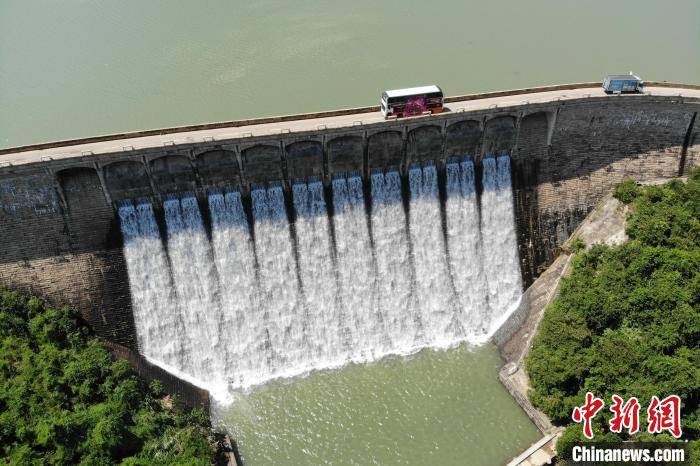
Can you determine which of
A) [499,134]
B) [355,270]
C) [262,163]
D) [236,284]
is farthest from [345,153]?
[236,284]

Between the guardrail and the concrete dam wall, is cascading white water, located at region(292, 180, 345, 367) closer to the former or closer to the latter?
the concrete dam wall

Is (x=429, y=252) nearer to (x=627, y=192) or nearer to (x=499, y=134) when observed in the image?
(x=499, y=134)

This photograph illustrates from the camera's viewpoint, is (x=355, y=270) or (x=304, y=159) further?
(x=355, y=270)

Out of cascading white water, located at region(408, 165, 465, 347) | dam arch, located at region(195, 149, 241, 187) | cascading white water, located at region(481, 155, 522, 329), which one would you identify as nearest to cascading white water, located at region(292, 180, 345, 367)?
dam arch, located at region(195, 149, 241, 187)

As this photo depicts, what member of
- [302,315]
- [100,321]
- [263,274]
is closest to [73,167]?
[100,321]

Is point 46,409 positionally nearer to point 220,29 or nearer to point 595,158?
point 595,158

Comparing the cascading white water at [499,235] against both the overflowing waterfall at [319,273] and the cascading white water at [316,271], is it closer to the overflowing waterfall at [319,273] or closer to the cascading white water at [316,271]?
the overflowing waterfall at [319,273]

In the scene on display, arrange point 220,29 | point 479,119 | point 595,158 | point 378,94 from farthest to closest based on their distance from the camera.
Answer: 1. point 220,29
2. point 378,94
3. point 595,158
4. point 479,119
